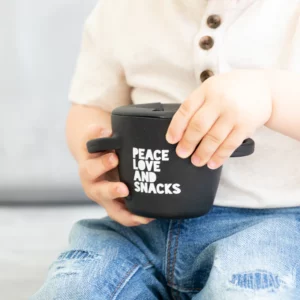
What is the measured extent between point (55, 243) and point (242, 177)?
1.22 feet

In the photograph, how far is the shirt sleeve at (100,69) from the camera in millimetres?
822

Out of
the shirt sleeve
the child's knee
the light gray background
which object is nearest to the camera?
the child's knee

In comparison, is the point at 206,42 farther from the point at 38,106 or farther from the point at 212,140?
the point at 38,106

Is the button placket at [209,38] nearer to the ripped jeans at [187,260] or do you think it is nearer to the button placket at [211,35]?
the button placket at [211,35]

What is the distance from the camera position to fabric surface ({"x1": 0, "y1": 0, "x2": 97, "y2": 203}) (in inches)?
43.0

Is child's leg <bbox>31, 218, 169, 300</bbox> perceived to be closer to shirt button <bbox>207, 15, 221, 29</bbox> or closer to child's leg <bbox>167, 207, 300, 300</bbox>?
child's leg <bbox>167, 207, 300, 300</bbox>

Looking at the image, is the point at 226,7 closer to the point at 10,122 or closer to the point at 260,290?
the point at 260,290

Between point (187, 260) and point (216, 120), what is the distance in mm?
223

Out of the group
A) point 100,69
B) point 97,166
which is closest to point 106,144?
point 97,166

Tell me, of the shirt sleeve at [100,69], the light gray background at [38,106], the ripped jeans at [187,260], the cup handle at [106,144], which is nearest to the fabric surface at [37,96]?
the light gray background at [38,106]

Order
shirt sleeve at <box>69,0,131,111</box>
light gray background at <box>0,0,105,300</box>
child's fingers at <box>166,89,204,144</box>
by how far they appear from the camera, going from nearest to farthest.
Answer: child's fingers at <box>166,89,204,144</box> < shirt sleeve at <box>69,0,131,111</box> < light gray background at <box>0,0,105,300</box>

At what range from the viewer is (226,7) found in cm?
69

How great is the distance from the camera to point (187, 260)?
0.71 meters

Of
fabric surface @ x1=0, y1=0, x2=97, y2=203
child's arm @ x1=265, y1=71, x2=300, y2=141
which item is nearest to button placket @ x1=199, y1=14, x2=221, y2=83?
child's arm @ x1=265, y1=71, x2=300, y2=141
